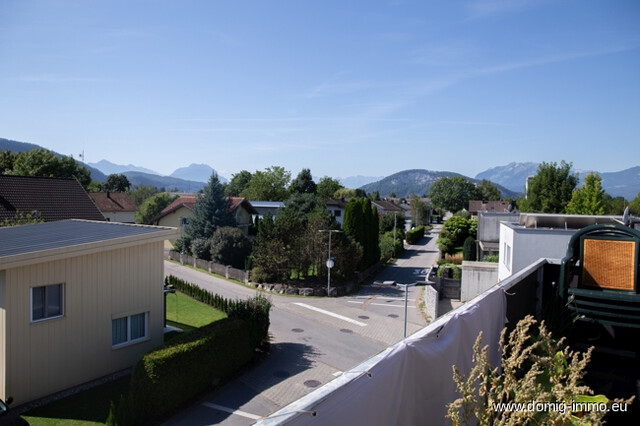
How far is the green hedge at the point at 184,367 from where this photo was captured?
12.5m

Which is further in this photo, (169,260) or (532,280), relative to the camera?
(169,260)

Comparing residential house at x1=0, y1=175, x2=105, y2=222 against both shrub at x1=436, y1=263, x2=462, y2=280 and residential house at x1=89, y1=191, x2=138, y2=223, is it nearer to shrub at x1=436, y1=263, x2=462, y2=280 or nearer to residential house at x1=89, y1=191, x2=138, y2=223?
residential house at x1=89, y1=191, x2=138, y2=223

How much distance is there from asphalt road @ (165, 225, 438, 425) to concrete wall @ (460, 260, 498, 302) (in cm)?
352

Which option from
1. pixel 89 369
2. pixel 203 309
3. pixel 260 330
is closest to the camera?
pixel 89 369

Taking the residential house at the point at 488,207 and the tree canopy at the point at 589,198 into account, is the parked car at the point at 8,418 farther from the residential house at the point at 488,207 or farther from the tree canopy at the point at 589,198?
the residential house at the point at 488,207

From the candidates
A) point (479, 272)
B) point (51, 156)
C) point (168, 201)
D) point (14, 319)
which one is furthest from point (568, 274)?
point (168, 201)

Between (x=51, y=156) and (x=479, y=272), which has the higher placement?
(x=51, y=156)

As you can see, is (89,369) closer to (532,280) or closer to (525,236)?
(532,280)

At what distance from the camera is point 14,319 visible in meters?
12.4

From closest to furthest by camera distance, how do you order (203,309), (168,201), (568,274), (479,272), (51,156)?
(568,274)
(203,309)
(479,272)
(51,156)
(168,201)

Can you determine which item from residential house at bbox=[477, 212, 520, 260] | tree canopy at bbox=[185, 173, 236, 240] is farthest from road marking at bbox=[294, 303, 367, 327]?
residential house at bbox=[477, 212, 520, 260]

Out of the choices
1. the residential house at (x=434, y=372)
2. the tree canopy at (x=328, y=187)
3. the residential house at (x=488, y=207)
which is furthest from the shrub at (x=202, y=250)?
the residential house at (x=488, y=207)

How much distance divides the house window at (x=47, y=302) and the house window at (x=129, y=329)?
1.92 meters

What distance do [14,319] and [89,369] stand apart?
2916 millimetres
